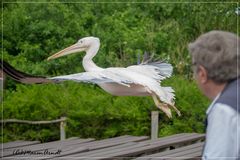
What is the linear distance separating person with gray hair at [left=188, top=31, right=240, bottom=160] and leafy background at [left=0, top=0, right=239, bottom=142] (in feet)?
15.4

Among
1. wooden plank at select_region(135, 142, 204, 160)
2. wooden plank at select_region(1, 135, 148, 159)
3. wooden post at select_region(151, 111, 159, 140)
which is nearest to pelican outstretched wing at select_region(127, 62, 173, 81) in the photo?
wooden plank at select_region(135, 142, 204, 160)

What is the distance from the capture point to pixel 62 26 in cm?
828

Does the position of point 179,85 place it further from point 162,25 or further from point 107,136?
point 162,25

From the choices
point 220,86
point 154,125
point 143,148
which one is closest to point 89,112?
point 154,125

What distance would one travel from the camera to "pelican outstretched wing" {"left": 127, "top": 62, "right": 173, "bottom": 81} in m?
4.72

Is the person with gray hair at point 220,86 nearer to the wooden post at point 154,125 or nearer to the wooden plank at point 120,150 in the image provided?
the wooden plank at point 120,150

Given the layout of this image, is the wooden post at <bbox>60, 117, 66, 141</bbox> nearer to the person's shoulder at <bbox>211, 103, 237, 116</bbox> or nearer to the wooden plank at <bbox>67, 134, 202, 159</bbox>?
the wooden plank at <bbox>67, 134, 202, 159</bbox>

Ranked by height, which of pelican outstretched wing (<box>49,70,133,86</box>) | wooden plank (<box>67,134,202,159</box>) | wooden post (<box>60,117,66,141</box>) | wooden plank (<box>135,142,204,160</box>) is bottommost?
wooden plank (<box>135,142,204,160</box>)

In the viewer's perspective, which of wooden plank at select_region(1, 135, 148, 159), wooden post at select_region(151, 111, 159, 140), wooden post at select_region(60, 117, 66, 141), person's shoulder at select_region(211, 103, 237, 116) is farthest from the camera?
wooden post at select_region(151, 111, 159, 140)

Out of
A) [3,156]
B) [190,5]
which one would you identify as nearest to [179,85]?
[190,5]

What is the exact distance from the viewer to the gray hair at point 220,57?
1859mm

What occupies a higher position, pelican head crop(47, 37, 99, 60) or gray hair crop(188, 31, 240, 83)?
pelican head crop(47, 37, 99, 60)

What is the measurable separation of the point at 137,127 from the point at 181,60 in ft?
5.54

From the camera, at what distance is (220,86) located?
74.4 inches
